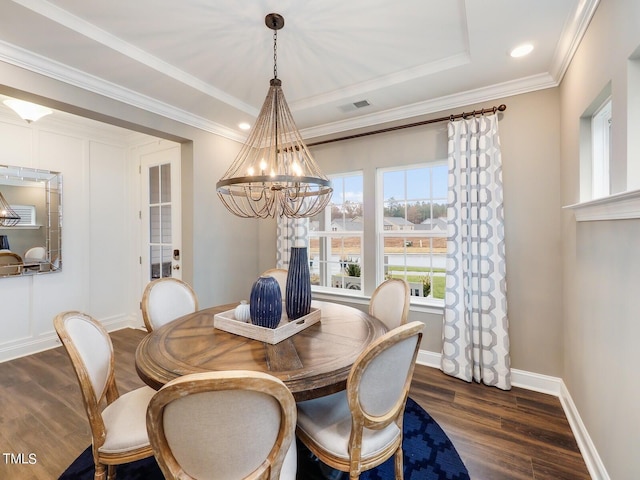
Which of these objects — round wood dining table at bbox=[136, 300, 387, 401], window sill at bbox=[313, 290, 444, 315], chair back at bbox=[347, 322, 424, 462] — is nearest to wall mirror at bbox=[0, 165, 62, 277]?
round wood dining table at bbox=[136, 300, 387, 401]

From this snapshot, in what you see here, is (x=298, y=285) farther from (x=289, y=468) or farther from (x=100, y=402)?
(x=100, y=402)

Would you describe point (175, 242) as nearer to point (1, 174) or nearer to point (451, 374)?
point (1, 174)

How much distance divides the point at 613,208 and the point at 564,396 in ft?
5.70

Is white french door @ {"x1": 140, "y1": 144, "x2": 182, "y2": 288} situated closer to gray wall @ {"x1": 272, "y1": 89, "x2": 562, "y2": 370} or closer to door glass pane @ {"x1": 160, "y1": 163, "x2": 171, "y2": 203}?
door glass pane @ {"x1": 160, "y1": 163, "x2": 171, "y2": 203}

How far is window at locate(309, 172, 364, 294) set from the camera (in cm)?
353

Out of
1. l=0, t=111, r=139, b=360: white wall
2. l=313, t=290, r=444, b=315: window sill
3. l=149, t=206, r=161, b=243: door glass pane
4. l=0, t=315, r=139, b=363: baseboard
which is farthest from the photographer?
l=149, t=206, r=161, b=243: door glass pane

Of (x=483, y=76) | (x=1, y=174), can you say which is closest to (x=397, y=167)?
(x=483, y=76)

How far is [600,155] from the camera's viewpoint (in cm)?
196

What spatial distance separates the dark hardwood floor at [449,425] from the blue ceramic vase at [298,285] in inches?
53.3

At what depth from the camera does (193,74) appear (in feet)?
8.35

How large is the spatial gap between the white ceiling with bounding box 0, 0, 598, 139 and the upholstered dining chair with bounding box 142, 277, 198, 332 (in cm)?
173

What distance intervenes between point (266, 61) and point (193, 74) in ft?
2.27

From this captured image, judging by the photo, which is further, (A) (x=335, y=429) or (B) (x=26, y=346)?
(B) (x=26, y=346)

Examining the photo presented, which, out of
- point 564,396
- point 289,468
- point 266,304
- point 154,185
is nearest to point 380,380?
point 289,468
